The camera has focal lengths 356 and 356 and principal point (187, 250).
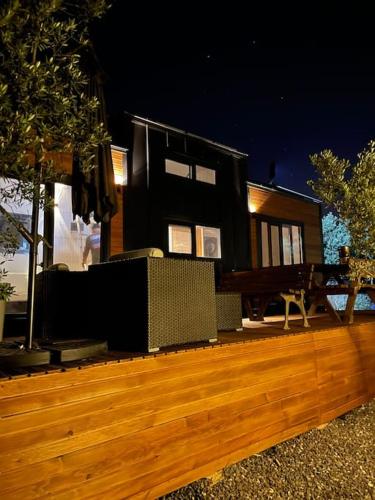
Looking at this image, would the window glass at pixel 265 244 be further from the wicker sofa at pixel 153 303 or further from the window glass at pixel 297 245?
the wicker sofa at pixel 153 303

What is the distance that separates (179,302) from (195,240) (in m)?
6.52

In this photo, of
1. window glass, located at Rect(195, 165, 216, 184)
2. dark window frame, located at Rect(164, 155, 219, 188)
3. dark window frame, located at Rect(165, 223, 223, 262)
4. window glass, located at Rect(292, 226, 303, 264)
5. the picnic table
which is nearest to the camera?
the picnic table

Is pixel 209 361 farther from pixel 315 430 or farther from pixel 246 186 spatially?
pixel 246 186

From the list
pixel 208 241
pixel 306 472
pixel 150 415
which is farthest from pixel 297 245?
pixel 150 415

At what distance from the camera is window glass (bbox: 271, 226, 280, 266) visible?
461 inches

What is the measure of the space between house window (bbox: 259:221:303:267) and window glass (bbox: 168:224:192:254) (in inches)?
120

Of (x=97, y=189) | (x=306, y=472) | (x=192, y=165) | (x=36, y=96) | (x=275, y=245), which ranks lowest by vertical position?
(x=306, y=472)

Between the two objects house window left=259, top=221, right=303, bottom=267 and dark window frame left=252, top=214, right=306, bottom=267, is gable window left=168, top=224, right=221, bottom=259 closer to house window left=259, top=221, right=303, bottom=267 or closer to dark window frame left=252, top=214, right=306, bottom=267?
dark window frame left=252, top=214, right=306, bottom=267

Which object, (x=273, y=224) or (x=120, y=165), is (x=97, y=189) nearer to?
(x=120, y=165)

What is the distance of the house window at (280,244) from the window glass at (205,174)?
2.37m

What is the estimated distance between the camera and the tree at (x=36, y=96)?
2.21m

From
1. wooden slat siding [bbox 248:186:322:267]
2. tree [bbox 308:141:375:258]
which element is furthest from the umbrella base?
wooden slat siding [bbox 248:186:322:267]

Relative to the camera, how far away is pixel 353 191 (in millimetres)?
5789

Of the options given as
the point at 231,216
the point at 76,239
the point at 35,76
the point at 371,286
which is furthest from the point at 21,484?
the point at 231,216
